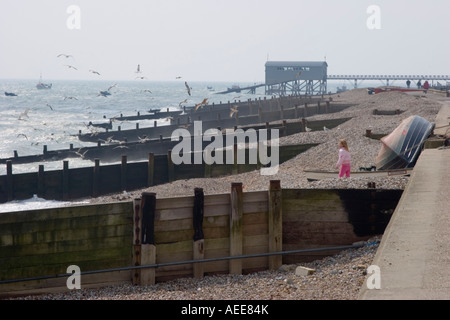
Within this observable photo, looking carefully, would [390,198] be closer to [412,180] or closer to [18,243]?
[412,180]

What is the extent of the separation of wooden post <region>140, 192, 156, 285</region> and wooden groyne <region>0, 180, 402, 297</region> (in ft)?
0.06

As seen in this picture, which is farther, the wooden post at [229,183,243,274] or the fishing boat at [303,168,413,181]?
the fishing boat at [303,168,413,181]

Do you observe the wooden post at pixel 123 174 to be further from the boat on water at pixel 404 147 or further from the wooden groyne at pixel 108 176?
the boat on water at pixel 404 147

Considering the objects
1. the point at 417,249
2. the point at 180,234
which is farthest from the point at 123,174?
the point at 417,249

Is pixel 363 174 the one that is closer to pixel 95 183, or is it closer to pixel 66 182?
pixel 95 183

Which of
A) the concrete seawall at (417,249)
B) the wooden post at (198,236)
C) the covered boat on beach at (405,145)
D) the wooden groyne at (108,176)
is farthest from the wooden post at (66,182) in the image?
the concrete seawall at (417,249)

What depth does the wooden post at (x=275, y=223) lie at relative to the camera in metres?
12.2

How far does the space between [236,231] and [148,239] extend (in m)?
1.68

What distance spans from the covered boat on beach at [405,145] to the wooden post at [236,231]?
819cm

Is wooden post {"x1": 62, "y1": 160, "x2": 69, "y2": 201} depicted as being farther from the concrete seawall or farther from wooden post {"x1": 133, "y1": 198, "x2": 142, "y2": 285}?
the concrete seawall

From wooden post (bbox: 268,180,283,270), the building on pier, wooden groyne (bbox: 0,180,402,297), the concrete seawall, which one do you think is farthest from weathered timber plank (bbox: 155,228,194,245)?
the building on pier

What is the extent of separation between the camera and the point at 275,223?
40.2 feet

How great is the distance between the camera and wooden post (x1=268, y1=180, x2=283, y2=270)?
1220 cm
